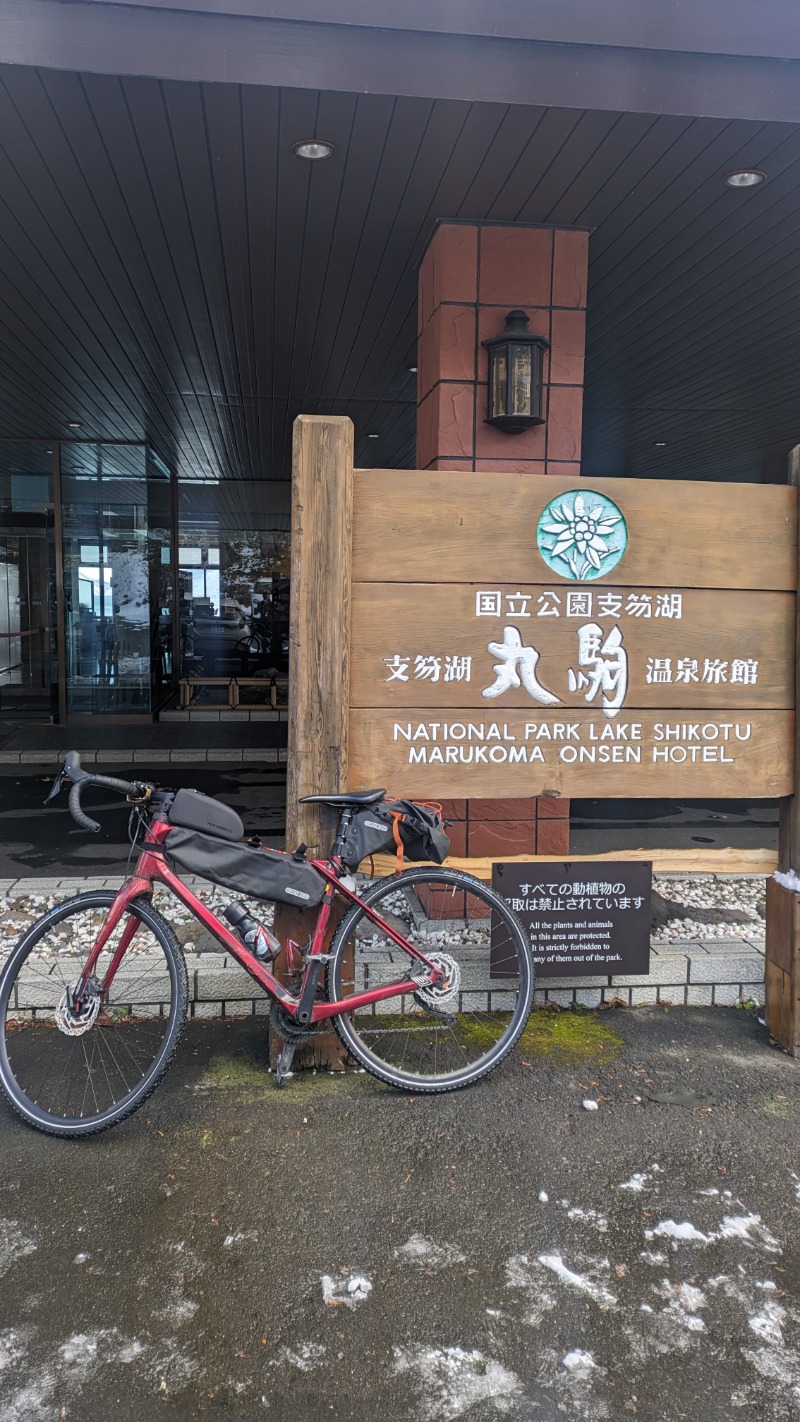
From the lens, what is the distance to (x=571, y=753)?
10.0 feet

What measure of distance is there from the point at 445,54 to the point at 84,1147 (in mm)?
3696

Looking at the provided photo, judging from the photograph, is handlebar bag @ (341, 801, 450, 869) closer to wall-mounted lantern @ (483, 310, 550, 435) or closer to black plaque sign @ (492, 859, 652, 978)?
black plaque sign @ (492, 859, 652, 978)

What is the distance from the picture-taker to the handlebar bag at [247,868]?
2721 mm

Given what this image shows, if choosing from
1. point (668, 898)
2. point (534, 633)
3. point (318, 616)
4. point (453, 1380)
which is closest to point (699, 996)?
point (668, 898)

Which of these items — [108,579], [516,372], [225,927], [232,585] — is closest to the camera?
[225,927]

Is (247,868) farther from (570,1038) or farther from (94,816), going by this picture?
(94,816)

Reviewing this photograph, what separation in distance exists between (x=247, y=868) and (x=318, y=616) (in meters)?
0.82

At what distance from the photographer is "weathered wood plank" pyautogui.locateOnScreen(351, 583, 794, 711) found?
2.93 metres

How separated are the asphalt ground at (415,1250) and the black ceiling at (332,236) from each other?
3.51m

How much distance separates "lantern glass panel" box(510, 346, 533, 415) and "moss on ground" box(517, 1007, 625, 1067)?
8.64 feet

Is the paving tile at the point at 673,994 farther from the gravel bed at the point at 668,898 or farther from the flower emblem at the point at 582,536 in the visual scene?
the flower emblem at the point at 582,536

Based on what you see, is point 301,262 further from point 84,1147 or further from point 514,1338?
point 514,1338

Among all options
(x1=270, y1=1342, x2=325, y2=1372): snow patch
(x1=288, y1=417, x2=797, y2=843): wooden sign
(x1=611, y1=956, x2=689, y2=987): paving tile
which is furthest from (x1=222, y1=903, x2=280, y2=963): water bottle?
(x1=611, y1=956, x2=689, y2=987): paving tile

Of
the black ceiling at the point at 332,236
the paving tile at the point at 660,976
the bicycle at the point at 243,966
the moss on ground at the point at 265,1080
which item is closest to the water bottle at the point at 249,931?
the bicycle at the point at 243,966
